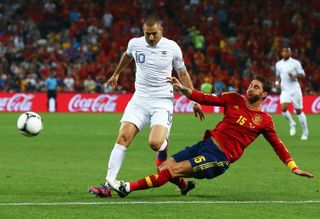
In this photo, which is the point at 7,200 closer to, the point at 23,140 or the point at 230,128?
the point at 230,128

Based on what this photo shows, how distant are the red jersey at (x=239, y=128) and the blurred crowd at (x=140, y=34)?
84.8ft

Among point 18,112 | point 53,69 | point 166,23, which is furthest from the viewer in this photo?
point 166,23

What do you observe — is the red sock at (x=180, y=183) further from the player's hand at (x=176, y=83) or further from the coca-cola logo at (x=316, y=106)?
the coca-cola logo at (x=316, y=106)

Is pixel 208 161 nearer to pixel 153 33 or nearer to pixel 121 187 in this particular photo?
pixel 121 187

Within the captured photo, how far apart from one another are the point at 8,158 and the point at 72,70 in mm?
23588

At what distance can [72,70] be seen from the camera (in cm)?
3900

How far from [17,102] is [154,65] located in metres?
26.5

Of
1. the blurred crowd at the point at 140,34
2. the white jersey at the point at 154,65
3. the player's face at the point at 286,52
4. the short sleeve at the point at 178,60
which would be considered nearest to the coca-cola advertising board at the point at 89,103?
the blurred crowd at the point at 140,34

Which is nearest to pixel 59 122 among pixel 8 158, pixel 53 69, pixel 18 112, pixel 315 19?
pixel 18 112

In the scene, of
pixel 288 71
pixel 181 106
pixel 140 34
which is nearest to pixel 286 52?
pixel 288 71

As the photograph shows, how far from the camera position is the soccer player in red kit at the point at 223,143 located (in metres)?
9.84

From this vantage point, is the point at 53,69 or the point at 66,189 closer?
the point at 66,189

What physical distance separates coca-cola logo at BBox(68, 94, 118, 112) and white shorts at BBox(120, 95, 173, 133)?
85.6 feet

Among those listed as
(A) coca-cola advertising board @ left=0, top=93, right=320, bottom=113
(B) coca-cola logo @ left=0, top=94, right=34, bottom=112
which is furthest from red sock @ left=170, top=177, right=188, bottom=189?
(B) coca-cola logo @ left=0, top=94, right=34, bottom=112
